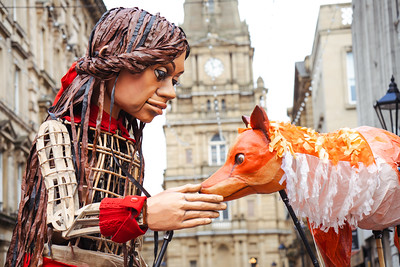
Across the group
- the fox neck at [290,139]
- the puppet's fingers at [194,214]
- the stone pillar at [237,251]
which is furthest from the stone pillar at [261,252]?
the puppet's fingers at [194,214]

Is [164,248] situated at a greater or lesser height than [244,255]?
greater

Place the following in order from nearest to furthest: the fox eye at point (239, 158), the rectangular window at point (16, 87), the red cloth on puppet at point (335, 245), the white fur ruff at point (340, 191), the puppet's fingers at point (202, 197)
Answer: the puppet's fingers at point (202, 197), the fox eye at point (239, 158), the white fur ruff at point (340, 191), the red cloth on puppet at point (335, 245), the rectangular window at point (16, 87)

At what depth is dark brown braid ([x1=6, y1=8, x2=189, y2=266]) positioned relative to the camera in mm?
3221

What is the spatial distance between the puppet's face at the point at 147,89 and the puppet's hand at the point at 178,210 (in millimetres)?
562

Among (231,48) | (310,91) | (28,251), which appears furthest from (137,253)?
(231,48)

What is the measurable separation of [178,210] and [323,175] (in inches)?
41.6

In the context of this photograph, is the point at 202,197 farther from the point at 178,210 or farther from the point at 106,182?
the point at 106,182

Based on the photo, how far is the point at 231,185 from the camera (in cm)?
340

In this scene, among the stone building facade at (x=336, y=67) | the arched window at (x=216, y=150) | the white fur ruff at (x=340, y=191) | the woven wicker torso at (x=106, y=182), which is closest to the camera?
the woven wicker torso at (x=106, y=182)

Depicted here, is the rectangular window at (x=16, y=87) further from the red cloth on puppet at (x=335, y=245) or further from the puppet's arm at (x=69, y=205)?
the puppet's arm at (x=69, y=205)

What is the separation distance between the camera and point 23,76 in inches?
924

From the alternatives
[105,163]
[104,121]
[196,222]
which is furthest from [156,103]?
[196,222]

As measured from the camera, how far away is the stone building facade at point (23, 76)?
2144 centimetres

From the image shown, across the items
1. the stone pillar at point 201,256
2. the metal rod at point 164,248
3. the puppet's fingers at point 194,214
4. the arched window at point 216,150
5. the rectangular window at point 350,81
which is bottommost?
the stone pillar at point 201,256
